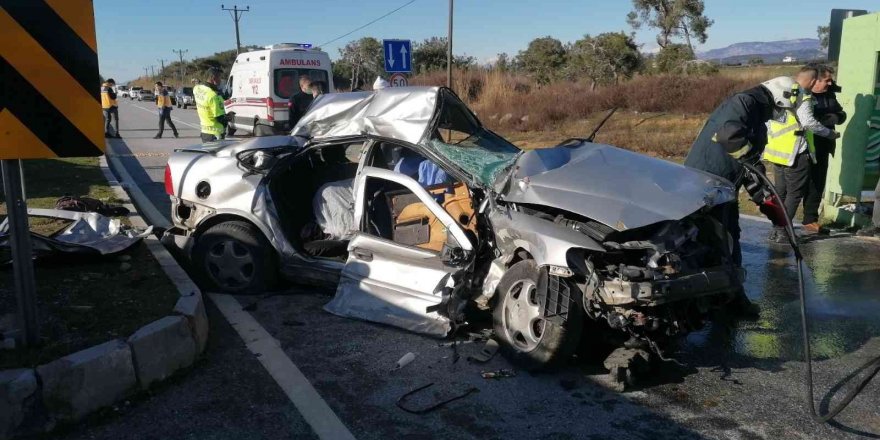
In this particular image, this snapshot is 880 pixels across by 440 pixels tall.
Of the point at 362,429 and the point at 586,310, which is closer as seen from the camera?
the point at 362,429

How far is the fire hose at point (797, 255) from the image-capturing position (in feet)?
11.9

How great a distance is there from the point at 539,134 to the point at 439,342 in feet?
55.6

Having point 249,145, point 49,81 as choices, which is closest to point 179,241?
point 249,145

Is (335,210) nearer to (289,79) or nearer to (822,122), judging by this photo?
(822,122)

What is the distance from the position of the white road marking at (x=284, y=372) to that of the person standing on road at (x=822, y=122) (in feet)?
21.5

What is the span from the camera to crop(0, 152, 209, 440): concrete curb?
3287 millimetres

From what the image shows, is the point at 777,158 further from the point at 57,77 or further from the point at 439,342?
the point at 57,77

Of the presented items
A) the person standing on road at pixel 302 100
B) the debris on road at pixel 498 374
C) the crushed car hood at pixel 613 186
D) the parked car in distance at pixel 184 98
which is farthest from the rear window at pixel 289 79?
the parked car in distance at pixel 184 98

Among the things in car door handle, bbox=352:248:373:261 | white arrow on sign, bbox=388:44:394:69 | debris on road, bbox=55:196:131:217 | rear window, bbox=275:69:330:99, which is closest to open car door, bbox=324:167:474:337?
car door handle, bbox=352:248:373:261

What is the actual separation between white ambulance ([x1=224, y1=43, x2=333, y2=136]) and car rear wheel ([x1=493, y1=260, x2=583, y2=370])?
1333 cm

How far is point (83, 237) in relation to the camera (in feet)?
20.1

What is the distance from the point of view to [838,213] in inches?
341

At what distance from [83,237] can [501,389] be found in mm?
4334

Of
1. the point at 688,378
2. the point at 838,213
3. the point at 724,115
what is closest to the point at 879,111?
the point at 838,213
